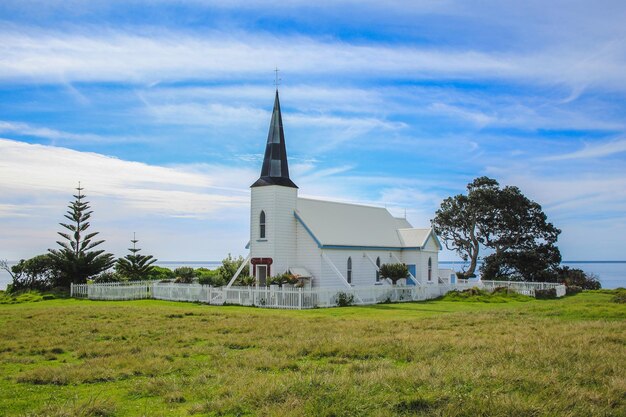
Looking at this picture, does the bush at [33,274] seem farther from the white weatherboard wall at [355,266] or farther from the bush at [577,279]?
the bush at [577,279]

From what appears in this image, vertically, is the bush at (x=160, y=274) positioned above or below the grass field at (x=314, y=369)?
above

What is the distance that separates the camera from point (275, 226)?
33.7 meters

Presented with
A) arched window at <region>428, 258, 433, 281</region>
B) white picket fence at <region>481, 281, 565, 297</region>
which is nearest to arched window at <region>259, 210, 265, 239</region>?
arched window at <region>428, 258, 433, 281</region>

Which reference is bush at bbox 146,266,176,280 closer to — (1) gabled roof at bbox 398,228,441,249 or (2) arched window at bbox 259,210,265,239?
(2) arched window at bbox 259,210,265,239

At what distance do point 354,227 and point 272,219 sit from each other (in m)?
7.32

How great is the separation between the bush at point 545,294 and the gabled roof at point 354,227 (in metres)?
8.22

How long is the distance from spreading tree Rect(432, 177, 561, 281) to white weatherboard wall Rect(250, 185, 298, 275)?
2592 centimetres

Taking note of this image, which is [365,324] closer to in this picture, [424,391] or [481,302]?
[424,391]

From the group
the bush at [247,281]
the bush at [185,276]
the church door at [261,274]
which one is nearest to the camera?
the bush at [247,281]

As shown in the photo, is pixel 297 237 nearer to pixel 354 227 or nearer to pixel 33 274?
pixel 354 227

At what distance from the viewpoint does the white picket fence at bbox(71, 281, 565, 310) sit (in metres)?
29.8

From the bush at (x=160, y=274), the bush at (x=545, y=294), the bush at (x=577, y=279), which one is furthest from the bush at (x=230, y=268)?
the bush at (x=577, y=279)

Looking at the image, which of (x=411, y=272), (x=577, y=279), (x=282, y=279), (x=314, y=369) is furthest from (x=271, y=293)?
(x=577, y=279)

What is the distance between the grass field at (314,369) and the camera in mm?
8727
